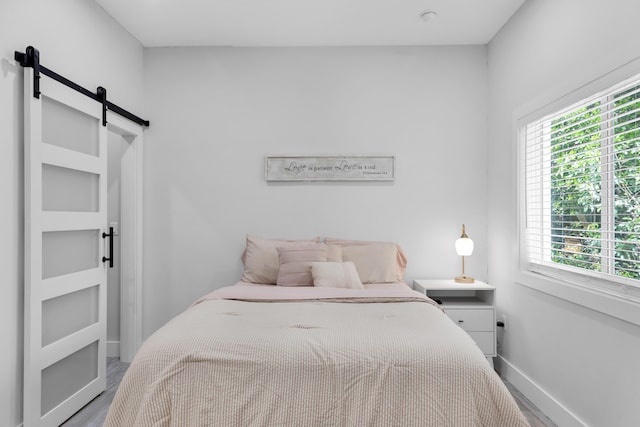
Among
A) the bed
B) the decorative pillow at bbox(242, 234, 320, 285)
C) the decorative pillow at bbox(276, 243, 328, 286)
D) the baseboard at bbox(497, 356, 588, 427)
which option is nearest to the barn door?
the bed

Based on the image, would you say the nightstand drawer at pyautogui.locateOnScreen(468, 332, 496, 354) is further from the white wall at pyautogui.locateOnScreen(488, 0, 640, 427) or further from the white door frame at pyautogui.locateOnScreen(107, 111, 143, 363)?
the white door frame at pyautogui.locateOnScreen(107, 111, 143, 363)

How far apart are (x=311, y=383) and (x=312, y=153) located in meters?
2.32

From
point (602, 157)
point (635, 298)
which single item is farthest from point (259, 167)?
point (635, 298)

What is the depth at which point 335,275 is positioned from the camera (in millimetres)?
2910

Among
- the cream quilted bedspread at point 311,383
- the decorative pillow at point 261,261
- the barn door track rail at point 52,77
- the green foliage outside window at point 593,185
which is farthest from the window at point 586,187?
the barn door track rail at point 52,77

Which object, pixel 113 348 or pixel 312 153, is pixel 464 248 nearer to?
pixel 312 153

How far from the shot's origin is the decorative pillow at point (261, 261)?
319 cm

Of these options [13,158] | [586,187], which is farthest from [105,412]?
[586,187]

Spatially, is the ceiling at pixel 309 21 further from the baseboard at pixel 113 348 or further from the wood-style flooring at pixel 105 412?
the wood-style flooring at pixel 105 412

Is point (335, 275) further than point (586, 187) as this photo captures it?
Yes

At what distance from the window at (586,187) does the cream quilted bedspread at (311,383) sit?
3.27 feet

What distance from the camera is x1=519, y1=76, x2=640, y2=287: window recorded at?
1.96m

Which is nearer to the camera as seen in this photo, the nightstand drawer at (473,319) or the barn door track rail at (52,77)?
the barn door track rail at (52,77)

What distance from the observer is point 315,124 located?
11.8ft
